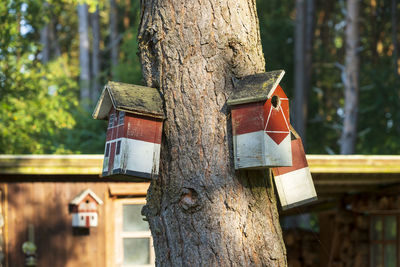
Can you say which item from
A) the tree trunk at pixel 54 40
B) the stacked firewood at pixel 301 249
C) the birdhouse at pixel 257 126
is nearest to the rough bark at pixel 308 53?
the stacked firewood at pixel 301 249

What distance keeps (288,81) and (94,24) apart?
8366mm

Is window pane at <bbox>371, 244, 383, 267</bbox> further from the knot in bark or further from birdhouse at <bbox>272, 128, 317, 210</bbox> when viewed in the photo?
the knot in bark

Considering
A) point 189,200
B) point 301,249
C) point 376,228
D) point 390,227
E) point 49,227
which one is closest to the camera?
point 189,200

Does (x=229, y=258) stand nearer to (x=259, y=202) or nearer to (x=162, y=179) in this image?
(x=259, y=202)

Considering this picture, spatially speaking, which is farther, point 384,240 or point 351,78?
point 351,78

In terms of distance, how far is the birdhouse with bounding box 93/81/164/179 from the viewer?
9.50ft

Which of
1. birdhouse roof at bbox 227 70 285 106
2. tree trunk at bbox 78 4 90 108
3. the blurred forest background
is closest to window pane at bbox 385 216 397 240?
the blurred forest background

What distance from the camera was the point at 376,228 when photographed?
9.55 m

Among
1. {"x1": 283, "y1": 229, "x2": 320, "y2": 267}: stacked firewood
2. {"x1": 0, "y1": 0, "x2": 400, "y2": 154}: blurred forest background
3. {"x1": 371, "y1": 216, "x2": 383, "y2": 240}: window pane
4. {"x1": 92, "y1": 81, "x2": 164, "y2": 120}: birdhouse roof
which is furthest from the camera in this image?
{"x1": 0, "y1": 0, "x2": 400, "y2": 154}: blurred forest background

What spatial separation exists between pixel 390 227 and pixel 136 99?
23.5 ft

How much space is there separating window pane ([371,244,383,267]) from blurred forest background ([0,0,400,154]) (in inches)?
132

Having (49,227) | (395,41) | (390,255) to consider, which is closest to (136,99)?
(49,227)

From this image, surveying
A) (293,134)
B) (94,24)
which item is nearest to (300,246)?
(293,134)

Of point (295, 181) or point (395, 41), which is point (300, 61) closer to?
point (395, 41)
